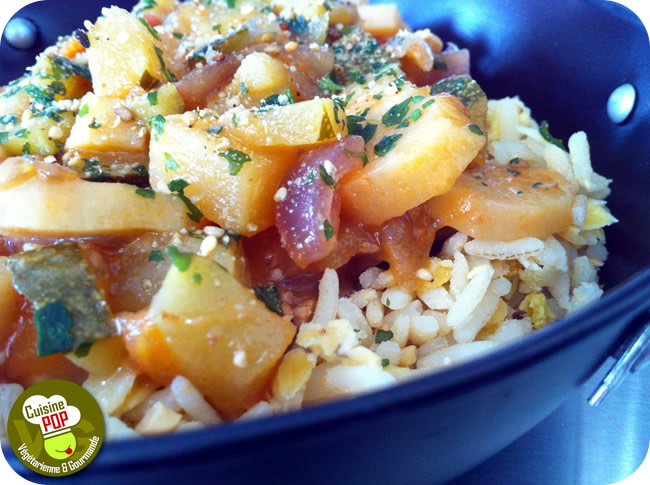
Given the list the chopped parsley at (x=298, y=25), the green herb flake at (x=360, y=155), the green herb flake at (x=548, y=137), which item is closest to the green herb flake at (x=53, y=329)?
the green herb flake at (x=360, y=155)

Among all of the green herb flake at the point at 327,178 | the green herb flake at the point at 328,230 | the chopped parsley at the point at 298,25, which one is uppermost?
the chopped parsley at the point at 298,25

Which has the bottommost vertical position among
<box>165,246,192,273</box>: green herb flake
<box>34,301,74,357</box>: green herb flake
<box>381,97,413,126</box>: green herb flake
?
<box>34,301,74,357</box>: green herb flake

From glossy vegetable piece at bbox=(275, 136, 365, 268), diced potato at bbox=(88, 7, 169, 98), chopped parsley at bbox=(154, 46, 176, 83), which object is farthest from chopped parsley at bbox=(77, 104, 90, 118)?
glossy vegetable piece at bbox=(275, 136, 365, 268)

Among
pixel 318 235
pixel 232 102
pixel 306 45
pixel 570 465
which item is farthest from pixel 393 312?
pixel 306 45

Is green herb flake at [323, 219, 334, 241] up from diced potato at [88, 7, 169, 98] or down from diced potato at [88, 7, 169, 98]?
down

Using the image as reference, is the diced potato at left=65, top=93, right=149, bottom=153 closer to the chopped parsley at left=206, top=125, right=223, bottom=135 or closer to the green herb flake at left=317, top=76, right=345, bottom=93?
the chopped parsley at left=206, top=125, right=223, bottom=135

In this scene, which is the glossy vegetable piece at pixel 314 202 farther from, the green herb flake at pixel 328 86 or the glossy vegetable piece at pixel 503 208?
the green herb flake at pixel 328 86

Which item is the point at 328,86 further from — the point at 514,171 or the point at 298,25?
the point at 514,171
